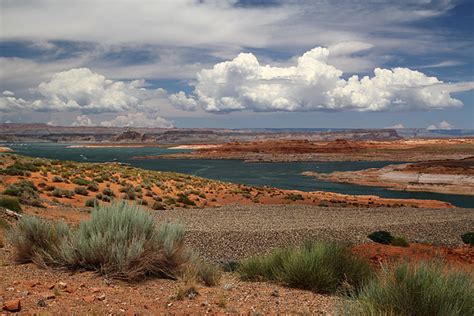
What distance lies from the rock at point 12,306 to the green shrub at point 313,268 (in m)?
4.35

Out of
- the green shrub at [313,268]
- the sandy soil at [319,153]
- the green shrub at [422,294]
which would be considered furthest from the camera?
the sandy soil at [319,153]

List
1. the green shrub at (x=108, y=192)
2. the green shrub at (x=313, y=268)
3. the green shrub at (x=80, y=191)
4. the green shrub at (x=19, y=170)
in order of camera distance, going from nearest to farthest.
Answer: the green shrub at (x=313, y=268)
the green shrub at (x=80, y=191)
the green shrub at (x=19, y=170)
the green shrub at (x=108, y=192)

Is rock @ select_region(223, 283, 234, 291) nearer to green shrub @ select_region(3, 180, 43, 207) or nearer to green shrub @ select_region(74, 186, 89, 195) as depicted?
green shrub @ select_region(3, 180, 43, 207)

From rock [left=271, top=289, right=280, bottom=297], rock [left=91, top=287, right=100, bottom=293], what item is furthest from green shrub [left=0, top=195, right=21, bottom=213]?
rock [left=271, top=289, right=280, bottom=297]

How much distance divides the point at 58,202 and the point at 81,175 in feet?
37.6

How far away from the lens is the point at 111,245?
7.39 m

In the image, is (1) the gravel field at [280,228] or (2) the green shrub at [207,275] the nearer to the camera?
(2) the green shrub at [207,275]

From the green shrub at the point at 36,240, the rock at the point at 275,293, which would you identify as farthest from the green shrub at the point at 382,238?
→ the green shrub at the point at 36,240

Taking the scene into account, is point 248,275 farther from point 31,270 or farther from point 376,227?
point 376,227

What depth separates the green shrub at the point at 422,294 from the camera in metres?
5.15

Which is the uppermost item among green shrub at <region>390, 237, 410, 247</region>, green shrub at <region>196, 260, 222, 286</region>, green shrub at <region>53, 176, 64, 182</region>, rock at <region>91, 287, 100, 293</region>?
rock at <region>91, 287, 100, 293</region>

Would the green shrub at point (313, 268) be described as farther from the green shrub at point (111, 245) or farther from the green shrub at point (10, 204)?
the green shrub at point (10, 204)

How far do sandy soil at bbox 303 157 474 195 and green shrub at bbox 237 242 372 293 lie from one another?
60604mm

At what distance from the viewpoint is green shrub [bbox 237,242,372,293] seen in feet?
26.0
